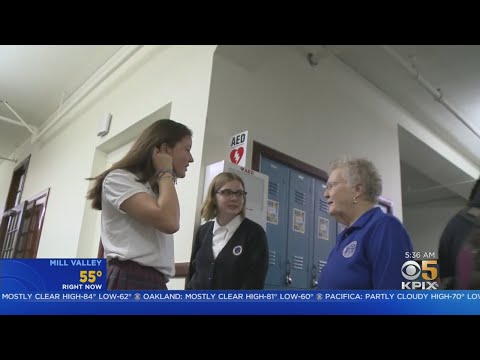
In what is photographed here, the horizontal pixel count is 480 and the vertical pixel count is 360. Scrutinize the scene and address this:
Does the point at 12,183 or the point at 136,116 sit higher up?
the point at 136,116

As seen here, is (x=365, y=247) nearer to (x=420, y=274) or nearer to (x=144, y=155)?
(x=420, y=274)

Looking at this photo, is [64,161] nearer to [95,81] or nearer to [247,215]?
[95,81]

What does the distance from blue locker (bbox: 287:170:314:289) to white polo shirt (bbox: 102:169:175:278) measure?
25.1 inches

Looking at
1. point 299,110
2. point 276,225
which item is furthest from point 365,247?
point 299,110

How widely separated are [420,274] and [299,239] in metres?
0.57

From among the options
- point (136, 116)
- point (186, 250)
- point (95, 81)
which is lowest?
point (186, 250)

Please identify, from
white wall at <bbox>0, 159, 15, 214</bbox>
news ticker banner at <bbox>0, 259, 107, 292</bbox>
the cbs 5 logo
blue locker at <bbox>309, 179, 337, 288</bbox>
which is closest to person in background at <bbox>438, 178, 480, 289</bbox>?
the cbs 5 logo

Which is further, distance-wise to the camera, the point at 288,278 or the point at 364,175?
the point at 288,278

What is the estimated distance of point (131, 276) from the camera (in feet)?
3.14

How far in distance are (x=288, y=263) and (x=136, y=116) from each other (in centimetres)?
101

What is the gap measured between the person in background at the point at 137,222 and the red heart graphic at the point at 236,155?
1.72ft

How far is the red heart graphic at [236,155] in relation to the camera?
1506 millimetres
